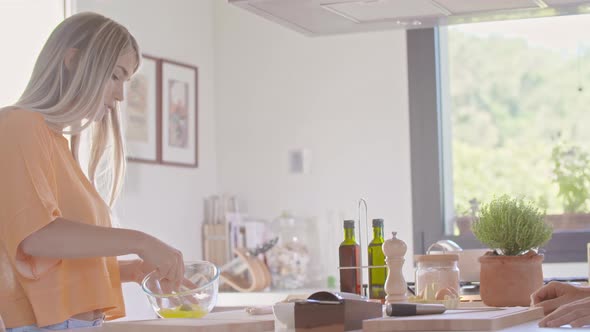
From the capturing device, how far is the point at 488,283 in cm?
238

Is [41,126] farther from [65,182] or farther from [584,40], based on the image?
[584,40]

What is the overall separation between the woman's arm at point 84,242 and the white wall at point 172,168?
2411 millimetres

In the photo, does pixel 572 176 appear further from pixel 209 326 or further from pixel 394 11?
pixel 209 326

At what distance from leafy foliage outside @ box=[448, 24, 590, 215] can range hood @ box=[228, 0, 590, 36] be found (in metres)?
5.18

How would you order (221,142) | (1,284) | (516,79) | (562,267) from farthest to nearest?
(516,79) < (221,142) < (562,267) < (1,284)

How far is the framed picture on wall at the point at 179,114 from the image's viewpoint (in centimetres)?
490

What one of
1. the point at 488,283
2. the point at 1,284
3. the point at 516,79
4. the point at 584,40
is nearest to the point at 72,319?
the point at 1,284

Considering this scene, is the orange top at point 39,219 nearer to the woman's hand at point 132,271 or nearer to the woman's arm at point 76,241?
the woman's arm at point 76,241

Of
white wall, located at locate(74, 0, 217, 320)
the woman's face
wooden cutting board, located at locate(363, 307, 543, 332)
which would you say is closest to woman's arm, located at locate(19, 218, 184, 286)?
the woman's face

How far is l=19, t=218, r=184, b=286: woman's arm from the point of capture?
6.85 ft

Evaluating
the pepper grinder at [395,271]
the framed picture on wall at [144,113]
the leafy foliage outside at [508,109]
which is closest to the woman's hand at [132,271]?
the pepper grinder at [395,271]

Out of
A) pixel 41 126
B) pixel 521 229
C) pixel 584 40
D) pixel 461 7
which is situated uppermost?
pixel 584 40

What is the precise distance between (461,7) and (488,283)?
87 cm

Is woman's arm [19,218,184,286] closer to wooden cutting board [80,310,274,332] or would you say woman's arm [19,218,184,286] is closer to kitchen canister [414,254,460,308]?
wooden cutting board [80,310,274,332]
